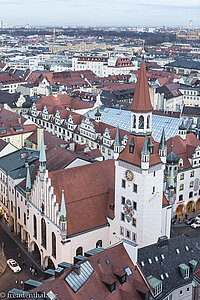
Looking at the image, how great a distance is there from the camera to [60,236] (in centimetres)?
5950

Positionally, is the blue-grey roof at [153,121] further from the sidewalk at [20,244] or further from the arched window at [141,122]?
the arched window at [141,122]

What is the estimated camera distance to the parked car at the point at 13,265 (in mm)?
64625

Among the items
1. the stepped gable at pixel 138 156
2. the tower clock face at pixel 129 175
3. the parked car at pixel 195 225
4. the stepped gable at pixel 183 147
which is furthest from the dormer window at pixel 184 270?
the stepped gable at pixel 183 147

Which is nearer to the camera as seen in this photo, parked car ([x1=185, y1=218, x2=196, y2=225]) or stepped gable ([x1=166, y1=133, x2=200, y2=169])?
parked car ([x1=185, y1=218, x2=196, y2=225])

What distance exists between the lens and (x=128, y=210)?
60.8 metres

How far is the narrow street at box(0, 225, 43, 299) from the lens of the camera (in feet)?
202

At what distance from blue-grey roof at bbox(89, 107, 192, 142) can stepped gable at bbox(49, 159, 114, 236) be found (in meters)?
34.4

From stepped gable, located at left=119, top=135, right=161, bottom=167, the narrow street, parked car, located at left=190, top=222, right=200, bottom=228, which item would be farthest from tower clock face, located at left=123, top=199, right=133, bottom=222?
parked car, located at left=190, top=222, right=200, bottom=228

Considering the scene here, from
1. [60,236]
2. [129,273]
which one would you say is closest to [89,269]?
[129,273]

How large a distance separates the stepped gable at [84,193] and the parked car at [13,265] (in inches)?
430

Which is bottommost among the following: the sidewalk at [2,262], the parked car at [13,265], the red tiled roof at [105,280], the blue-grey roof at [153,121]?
the sidewalk at [2,262]

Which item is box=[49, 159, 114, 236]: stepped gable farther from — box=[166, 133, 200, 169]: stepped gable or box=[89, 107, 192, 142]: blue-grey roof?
box=[89, 107, 192, 142]: blue-grey roof

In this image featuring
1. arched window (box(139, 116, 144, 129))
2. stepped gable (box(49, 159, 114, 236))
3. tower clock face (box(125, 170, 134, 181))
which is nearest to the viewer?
arched window (box(139, 116, 144, 129))

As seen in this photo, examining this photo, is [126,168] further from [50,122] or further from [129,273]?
[50,122]
